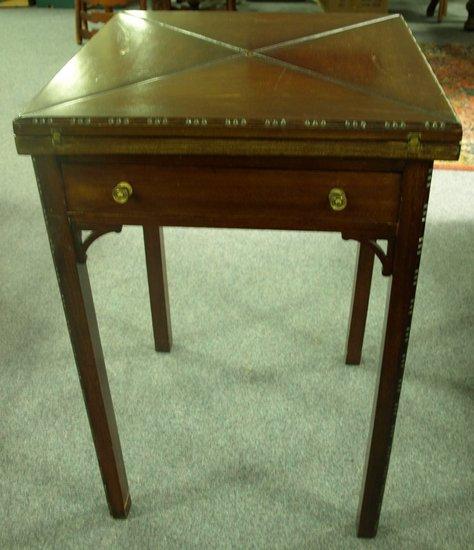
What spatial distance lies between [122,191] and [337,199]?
0.96 feet

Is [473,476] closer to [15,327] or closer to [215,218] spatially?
[215,218]

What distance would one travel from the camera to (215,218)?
0.93m

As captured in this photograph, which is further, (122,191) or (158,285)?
(158,285)

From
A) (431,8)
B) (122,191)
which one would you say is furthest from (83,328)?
(431,8)

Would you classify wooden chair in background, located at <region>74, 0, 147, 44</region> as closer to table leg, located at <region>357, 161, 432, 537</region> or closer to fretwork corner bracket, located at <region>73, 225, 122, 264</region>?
fretwork corner bracket, located at <region>73, 225, 122, 264</region>

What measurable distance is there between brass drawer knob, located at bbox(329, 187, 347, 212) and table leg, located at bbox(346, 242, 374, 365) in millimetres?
552

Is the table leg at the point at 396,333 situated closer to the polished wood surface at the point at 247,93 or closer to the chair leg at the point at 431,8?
the polished wood surface at the point at 247,93

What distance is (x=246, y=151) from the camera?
86 centimetres

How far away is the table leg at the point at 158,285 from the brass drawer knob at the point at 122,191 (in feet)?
1.91

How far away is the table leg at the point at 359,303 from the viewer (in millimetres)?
1479

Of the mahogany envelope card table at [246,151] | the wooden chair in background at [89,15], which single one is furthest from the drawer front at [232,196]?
the wooden chair in background at [89,15]

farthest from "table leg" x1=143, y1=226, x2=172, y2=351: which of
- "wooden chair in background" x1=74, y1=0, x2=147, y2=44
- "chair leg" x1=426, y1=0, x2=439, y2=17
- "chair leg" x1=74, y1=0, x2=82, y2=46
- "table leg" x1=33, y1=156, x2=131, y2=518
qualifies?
"chair leg" x1=426, y1=0, x2=439, y2=17

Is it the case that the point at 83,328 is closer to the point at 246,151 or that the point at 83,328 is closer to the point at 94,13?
the point at 246,151

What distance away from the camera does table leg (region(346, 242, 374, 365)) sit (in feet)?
4.85
